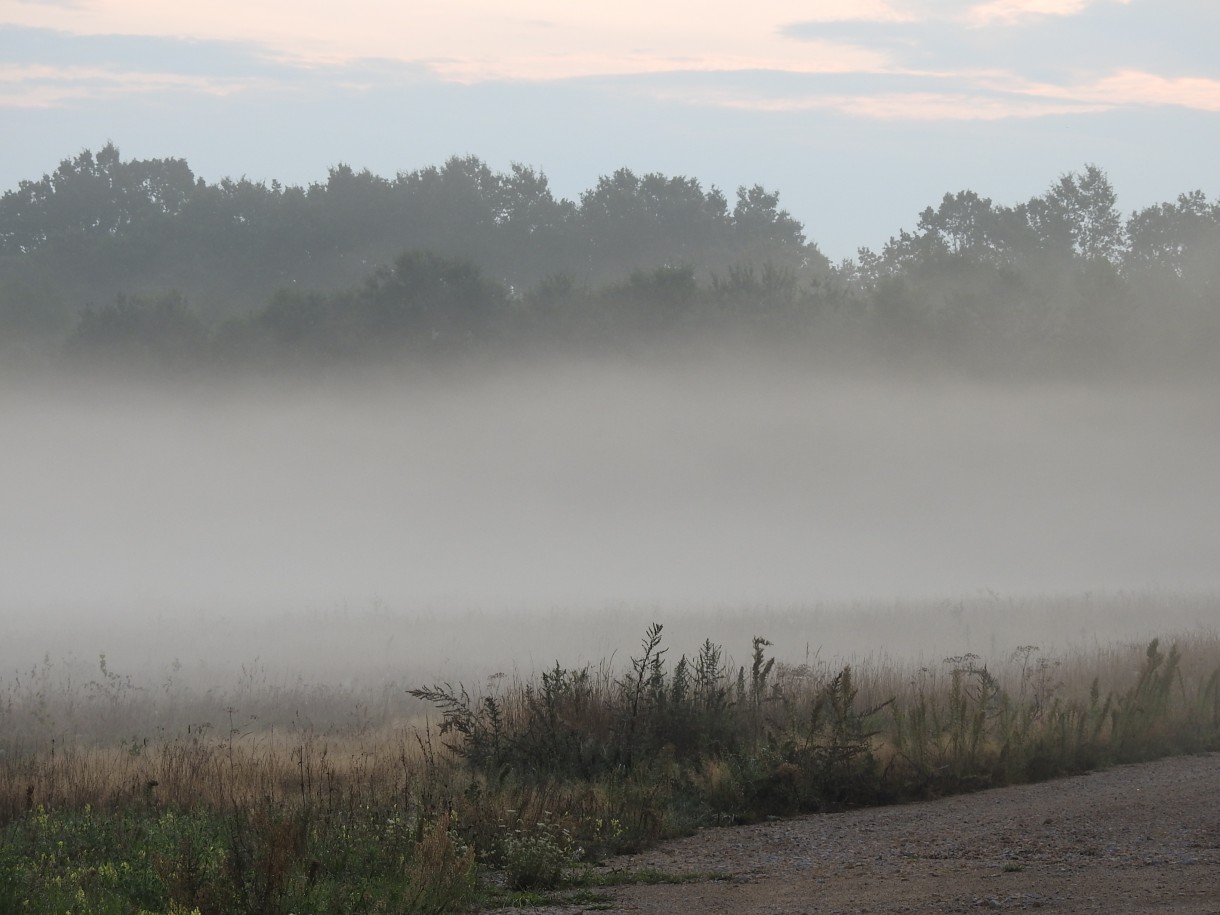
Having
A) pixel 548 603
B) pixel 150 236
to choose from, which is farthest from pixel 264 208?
pixel 548 603

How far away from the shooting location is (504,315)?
58344 mm

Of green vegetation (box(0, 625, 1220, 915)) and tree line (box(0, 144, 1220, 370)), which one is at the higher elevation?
tree line (box(0, 144, 1220, 370))

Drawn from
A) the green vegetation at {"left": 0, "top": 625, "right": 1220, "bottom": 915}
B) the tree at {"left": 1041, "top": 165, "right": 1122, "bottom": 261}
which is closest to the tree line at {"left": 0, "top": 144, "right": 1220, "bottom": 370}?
the tree at {"left": 1041, "top": 165, "right": 1122, "bottom": 261}

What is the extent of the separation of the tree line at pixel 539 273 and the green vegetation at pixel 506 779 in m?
41.2

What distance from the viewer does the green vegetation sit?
7.77 metres

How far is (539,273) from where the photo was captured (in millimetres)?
81250

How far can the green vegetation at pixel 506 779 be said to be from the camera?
25.5ft

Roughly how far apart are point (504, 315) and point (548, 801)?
49186 millimetres

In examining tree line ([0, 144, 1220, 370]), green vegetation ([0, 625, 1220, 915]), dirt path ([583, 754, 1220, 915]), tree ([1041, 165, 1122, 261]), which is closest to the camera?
dirt path ([583, 754, 1220, 915])

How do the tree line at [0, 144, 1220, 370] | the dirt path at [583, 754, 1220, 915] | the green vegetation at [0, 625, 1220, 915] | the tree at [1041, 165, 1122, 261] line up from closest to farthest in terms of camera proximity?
the dirt path at [583, 754, 1220, 915] < the green vegetation at [0, 625, 1220, 915] < the tree line at [0, 144, 1220, 370] < the tree at [1041, 165, 1122, 261]

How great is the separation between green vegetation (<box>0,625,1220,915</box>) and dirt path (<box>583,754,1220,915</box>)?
51 centimetres

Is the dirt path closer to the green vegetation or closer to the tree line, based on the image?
the green vegetation

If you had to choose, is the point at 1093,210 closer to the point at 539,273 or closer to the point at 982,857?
the point at 539,273

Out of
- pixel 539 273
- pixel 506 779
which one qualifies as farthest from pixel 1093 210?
pixel 506 779
